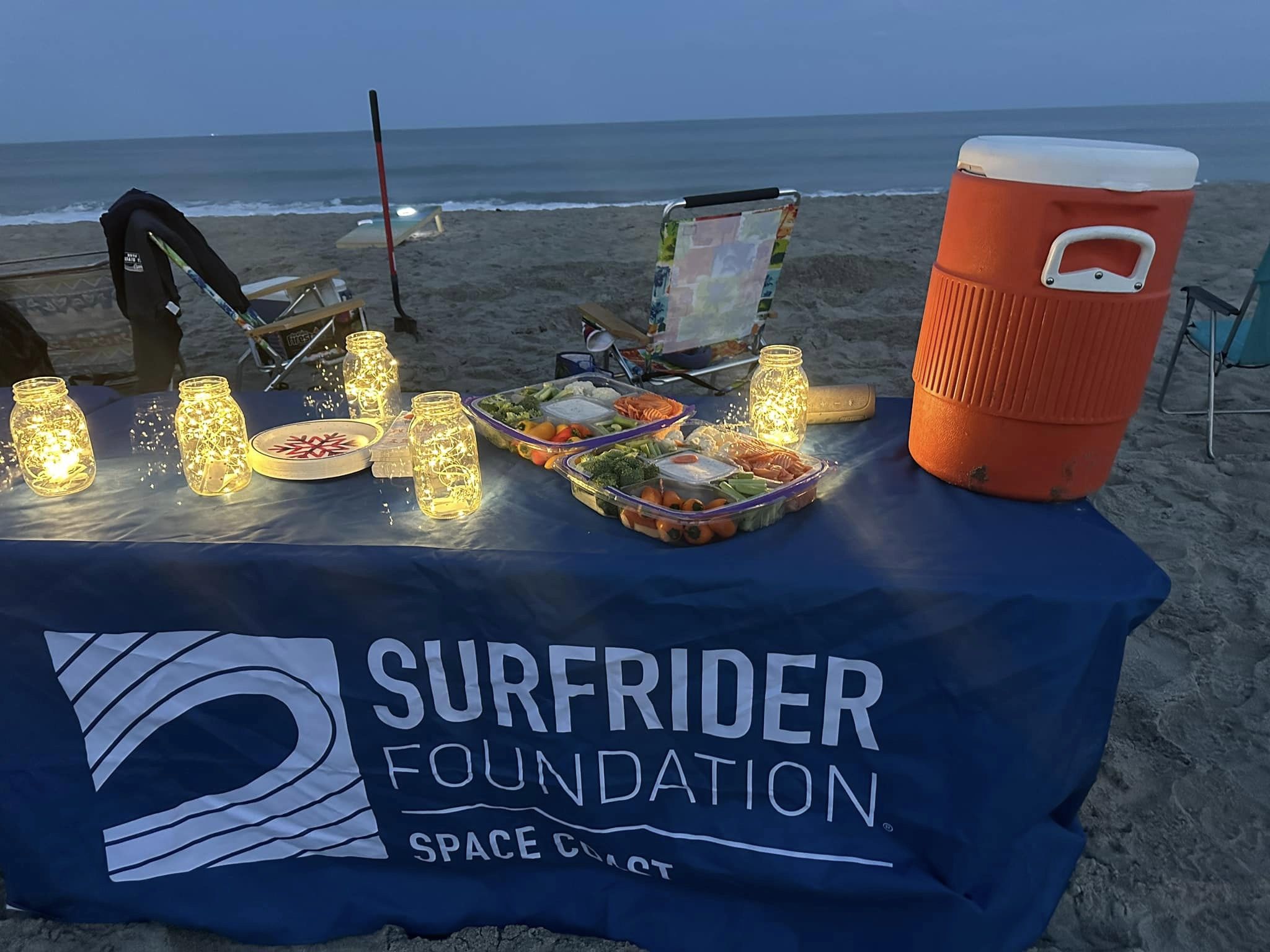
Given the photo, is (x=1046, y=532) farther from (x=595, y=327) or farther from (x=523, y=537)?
(x=595, y=327)

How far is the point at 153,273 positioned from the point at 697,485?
11.2 ft

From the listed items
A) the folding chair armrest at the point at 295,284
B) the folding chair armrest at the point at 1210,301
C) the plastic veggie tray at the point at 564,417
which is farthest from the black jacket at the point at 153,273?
the folding chair armrest at the point at 1210,301

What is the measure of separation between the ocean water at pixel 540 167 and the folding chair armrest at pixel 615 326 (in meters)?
7.61

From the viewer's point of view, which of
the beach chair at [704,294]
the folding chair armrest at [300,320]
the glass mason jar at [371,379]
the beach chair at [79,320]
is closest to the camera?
the glass mason jar at [371,379]

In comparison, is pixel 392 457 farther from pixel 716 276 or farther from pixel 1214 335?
pixel 1214 335

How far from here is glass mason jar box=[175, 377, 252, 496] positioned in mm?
1572

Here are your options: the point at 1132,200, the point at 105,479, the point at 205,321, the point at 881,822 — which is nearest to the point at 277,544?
the point at 105,479

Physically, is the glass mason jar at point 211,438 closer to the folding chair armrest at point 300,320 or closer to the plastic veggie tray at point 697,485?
the plastic veggie tray at point 697,485

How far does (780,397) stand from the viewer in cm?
180

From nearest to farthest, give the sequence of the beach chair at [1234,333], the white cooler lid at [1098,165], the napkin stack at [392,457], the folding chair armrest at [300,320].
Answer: the white cooler lid at [1098,165] → the napkin stack at [392,457] → the beach chair at [1234,333] → the folding chair armrest at [300,320]

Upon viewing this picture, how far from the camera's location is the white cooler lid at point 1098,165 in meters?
1.27

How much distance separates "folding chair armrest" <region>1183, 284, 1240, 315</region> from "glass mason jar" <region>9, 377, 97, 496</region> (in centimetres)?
438

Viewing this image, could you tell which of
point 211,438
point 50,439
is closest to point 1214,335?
point 211,438

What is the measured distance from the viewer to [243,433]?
170 centimetres
